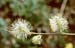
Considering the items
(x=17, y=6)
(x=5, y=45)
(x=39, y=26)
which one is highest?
(x=17, y=6)

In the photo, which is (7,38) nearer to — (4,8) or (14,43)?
(14,43)

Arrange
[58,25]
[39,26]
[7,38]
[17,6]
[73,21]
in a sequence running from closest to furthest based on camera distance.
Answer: [58,25], [17,6], [7,38], [39,26], [73,21]

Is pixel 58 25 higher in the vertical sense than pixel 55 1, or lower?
lower

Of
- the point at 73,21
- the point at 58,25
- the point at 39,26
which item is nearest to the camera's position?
the point at 58,25

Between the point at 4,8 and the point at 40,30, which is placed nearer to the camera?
the point at 40,30

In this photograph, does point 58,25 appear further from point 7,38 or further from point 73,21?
point 73,21

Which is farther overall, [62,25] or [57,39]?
[57,39]

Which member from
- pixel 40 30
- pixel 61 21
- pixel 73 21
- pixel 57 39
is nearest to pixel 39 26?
pixel 40 30

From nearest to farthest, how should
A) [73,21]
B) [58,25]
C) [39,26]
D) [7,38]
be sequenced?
A: [58,25]
[7,38]
[39,26]
[73,21]

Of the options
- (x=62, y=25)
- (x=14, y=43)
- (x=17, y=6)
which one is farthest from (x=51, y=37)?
(x=62, y=25)
